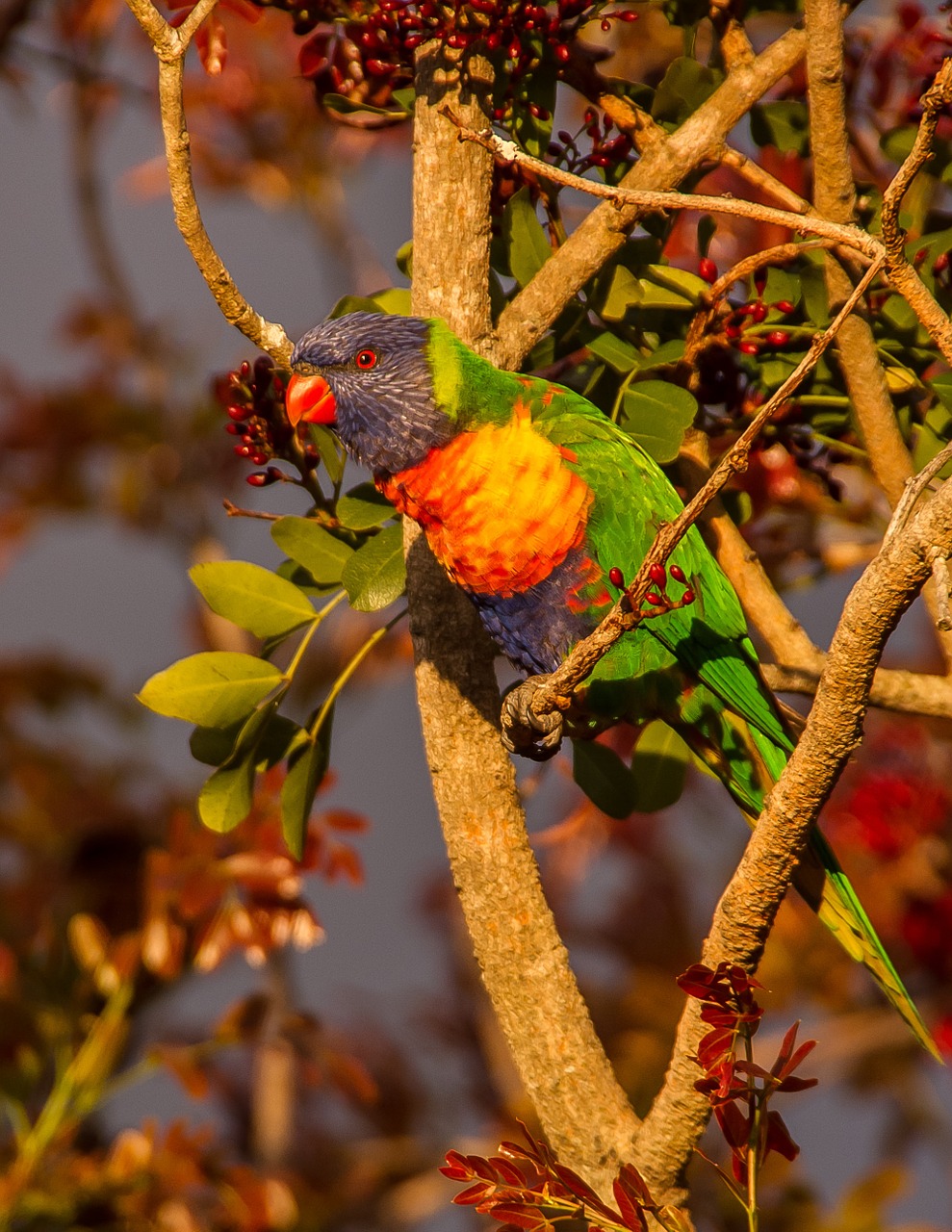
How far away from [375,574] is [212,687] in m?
0.19

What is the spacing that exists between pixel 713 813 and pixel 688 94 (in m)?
1.68

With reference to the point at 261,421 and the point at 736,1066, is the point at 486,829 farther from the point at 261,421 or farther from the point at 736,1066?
the point at 261,421

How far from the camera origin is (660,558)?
30.2 inches

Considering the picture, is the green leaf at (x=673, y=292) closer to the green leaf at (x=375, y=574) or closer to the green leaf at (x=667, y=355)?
the green leaf at (x=667, y=355)

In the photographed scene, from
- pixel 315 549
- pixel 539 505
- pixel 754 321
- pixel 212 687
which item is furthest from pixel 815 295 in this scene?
pixel 212 687

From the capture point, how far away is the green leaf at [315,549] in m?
1.11

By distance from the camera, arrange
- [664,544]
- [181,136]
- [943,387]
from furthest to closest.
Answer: [943,387] → [181,136] → [664,544]

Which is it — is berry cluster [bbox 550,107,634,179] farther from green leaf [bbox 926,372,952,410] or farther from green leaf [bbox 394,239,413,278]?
green leaf [bbox 926,372,952,410]

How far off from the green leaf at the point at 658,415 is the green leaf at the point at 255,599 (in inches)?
14.6

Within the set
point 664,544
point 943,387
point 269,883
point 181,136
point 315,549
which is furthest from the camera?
point 269,883

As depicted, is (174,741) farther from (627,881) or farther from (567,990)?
(567,990)

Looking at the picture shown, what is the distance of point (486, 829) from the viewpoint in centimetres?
103

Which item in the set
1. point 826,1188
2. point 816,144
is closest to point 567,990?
point 816,144

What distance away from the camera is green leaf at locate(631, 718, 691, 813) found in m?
1.20
